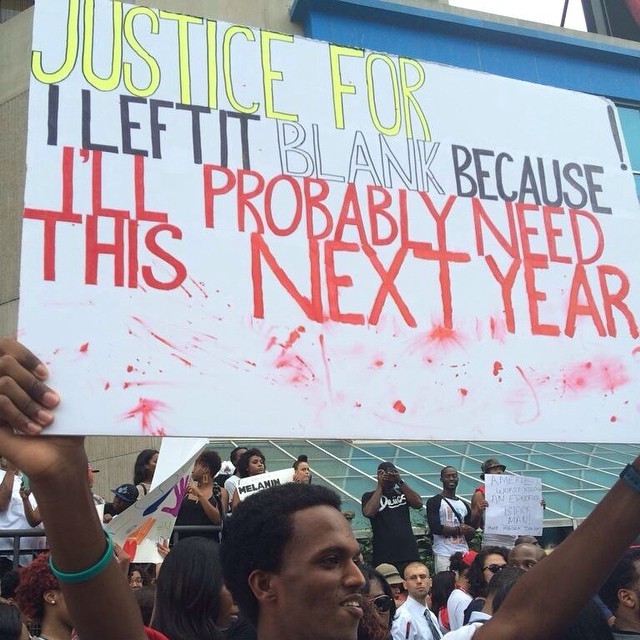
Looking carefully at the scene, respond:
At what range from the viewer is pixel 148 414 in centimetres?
222

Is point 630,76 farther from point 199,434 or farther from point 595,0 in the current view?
point 199,434

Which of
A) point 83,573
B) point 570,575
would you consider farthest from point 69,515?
point 570,575

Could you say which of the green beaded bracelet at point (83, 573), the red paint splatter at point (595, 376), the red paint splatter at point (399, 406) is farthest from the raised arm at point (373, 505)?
the green beaded bracelet at point (83, 573)

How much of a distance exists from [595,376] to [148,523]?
2.94m

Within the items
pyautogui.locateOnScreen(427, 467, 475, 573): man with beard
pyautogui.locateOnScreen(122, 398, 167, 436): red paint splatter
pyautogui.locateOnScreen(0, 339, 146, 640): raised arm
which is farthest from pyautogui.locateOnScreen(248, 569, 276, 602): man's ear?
pyautogui.locateOnScreen(427, 467, 475, 573): man with beard

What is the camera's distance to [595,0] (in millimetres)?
19844

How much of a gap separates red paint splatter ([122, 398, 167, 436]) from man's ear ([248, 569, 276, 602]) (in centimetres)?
39

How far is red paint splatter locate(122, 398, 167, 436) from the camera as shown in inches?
86.7

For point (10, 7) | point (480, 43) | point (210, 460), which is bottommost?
point (210, 460)

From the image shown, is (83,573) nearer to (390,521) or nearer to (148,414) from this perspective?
(148,414)

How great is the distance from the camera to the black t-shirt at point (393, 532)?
7.23m

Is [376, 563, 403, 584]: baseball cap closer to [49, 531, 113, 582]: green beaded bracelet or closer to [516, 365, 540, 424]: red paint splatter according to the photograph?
[516, 365, 540, 424]: red paint splatter

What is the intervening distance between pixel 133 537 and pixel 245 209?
9.65 feet

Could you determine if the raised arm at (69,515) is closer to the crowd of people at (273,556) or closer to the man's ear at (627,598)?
the crowd of people at (273,556)
